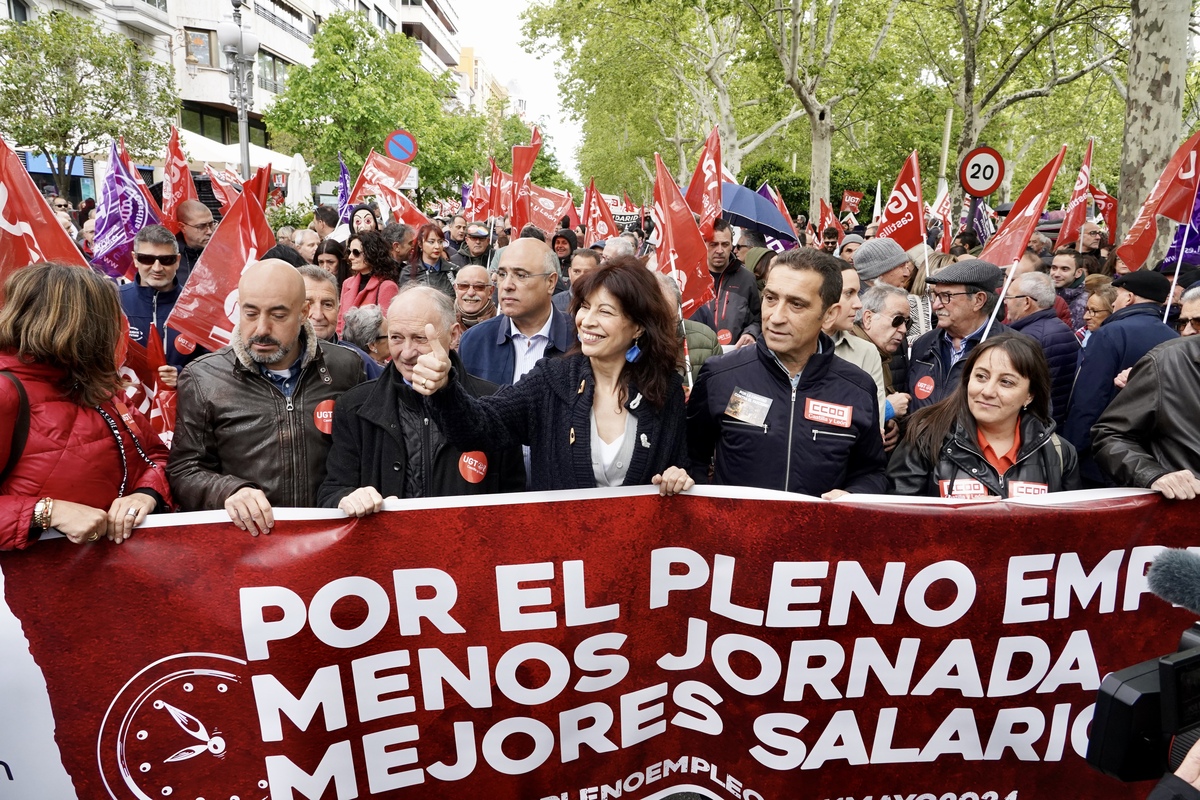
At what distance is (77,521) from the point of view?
2592mm

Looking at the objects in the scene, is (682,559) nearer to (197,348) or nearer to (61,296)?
(61,296)

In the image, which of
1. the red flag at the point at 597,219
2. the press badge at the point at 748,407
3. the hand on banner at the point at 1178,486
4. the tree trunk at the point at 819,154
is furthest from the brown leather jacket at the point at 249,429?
the tree trunk at the point at 819,154

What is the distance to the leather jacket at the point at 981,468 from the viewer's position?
3285 millimetres

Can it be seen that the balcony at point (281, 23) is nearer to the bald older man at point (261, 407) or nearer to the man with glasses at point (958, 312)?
the man with glasses at point (958, 312)

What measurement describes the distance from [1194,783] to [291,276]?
9.81ft

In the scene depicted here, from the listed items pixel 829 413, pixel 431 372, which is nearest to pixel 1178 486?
pixel 829 413

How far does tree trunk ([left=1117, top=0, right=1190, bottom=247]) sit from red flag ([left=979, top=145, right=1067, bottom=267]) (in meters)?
5.00

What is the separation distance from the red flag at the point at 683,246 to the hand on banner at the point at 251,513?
10.1 ft

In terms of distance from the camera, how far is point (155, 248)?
5.55 metres

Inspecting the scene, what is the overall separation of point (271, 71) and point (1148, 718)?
52.5 m

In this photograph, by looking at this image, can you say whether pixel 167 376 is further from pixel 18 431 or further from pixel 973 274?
pixel 973 274

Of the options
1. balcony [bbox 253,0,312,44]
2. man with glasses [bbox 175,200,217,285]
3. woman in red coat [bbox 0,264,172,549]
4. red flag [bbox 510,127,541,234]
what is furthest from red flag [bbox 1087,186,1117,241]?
balcony [bbox 253,0,312,44]

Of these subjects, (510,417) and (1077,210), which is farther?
(1077,210)

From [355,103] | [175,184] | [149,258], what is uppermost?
[355,103]
